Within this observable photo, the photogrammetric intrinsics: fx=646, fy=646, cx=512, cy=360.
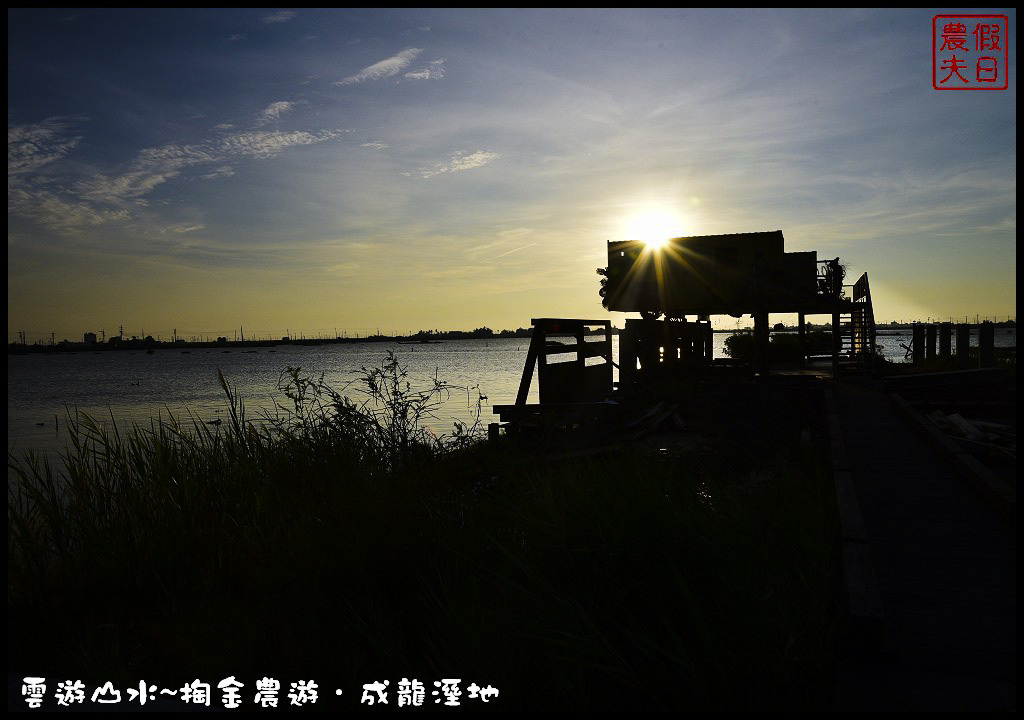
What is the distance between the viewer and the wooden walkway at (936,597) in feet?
10.2

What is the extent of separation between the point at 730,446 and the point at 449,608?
28.9 ft

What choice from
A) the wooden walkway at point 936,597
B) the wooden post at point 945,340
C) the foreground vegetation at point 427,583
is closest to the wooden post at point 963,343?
the wooden post at point 945,340

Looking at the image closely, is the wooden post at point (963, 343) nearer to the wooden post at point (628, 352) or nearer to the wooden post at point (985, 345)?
the wooden post at point (985, 345)

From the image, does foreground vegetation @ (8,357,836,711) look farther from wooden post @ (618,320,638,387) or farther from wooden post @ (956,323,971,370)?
wooden post @ (956,323,971,370)

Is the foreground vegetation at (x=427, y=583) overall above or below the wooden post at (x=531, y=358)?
below

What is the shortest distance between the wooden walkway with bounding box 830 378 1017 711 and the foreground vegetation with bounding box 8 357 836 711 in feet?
1.15

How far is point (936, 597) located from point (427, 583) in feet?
10.9

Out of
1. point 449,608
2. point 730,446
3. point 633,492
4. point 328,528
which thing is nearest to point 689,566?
point 633,492

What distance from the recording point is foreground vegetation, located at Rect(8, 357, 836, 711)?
11.4 ft

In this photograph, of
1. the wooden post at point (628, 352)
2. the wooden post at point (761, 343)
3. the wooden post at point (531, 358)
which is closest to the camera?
the wooden post at point (531, 358)

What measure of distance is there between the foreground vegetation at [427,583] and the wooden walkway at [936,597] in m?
0.35

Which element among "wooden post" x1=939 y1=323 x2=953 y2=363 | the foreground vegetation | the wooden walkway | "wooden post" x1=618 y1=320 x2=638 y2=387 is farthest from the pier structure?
the foreground vegetation

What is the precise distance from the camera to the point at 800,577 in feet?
12.6

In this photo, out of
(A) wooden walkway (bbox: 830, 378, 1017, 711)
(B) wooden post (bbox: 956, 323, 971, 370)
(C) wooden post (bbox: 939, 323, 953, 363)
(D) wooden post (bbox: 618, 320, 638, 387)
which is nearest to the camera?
(A) wooden walkway (bbox: 830, 378, 1017, 711)
